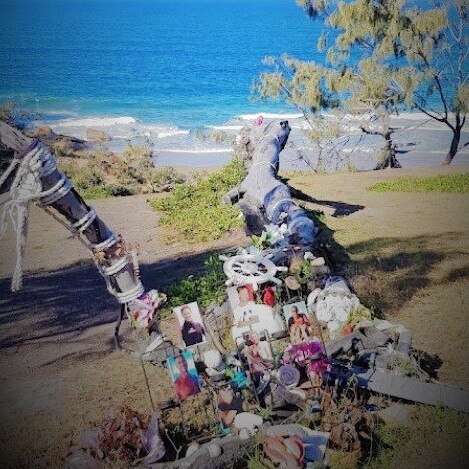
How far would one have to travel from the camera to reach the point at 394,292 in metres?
6.23

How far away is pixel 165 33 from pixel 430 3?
6443cm

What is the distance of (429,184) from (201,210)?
22.0 feet

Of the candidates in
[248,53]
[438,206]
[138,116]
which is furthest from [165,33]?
[438,206]

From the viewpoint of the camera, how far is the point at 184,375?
3.53 metres

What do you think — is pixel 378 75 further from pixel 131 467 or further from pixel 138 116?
pixel 138 116

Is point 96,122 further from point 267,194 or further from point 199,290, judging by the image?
point 199,290

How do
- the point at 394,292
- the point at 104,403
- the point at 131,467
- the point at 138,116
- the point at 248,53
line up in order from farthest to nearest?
the point at 248,53 → the point at 138,116 → the point at 394,292 → the point at 104,403 → the point at 131,467

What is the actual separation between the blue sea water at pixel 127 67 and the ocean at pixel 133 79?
102 millimetres

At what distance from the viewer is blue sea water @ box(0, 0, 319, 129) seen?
89.4ft

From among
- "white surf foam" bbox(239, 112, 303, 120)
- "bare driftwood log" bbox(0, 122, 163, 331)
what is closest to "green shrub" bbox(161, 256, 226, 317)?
"bare driftwood log" bbox(0, 122, 163, 331)

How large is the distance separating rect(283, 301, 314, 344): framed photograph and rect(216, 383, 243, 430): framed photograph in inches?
37.4

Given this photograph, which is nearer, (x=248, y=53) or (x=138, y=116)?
(x=138, y=116)

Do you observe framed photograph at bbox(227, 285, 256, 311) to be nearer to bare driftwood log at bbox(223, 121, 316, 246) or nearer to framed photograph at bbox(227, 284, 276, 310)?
framed photograph at bbox(227, 284, 276, 310)

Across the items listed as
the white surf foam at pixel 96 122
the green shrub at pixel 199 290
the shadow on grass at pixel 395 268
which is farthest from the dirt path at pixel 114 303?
the white surf foam at pixel 96 122
